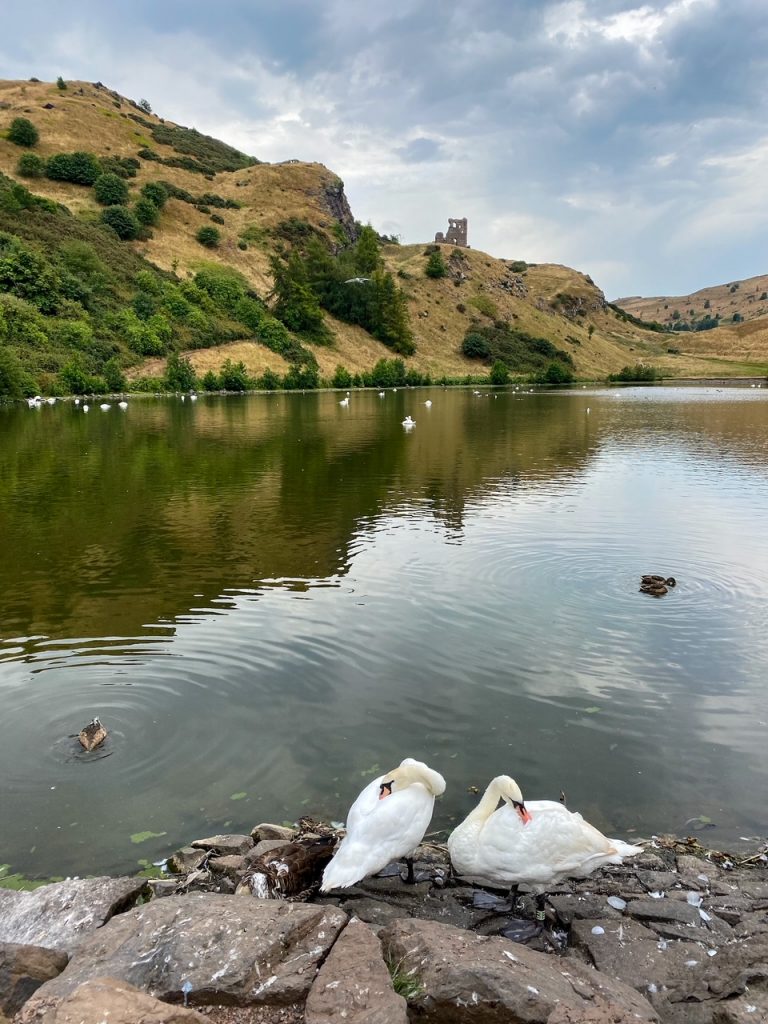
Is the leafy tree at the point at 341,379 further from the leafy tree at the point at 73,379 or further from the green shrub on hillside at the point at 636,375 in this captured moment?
the green shrub on hillside at the point at 636,375

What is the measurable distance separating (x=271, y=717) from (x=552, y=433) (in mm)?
36599

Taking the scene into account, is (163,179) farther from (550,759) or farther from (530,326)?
(550,759)

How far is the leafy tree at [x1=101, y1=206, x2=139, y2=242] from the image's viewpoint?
98.8 m

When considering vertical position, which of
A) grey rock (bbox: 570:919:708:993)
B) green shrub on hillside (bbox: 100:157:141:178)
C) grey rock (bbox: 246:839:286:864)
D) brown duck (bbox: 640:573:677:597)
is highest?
green shrub on hillside (bbox: 100:157:141:178)

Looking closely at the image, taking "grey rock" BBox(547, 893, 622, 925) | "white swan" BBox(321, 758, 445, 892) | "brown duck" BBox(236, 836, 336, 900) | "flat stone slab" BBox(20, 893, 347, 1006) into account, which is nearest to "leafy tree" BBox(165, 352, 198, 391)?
"white swan" BBox(321, 758, 445, 892)

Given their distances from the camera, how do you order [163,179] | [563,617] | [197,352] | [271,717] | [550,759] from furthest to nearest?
[163,179], [197,352], [563,617], [271,717], [550,759]

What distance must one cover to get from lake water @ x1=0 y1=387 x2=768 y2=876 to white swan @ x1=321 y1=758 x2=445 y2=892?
1.30 metres

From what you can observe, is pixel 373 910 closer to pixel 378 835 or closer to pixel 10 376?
pixel 378 835

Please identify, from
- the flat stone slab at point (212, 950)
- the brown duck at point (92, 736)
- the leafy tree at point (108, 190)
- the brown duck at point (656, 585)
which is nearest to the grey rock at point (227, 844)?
the flat stone slab at point (212, 950)

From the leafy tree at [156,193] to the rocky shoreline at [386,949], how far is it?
122126mm

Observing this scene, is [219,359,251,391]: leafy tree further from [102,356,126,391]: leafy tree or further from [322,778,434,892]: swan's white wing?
[322,778,434,892]: swan's white wing

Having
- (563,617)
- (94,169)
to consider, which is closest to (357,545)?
(563,617)

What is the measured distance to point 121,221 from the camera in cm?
9894

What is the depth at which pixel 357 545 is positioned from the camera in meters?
16.7
